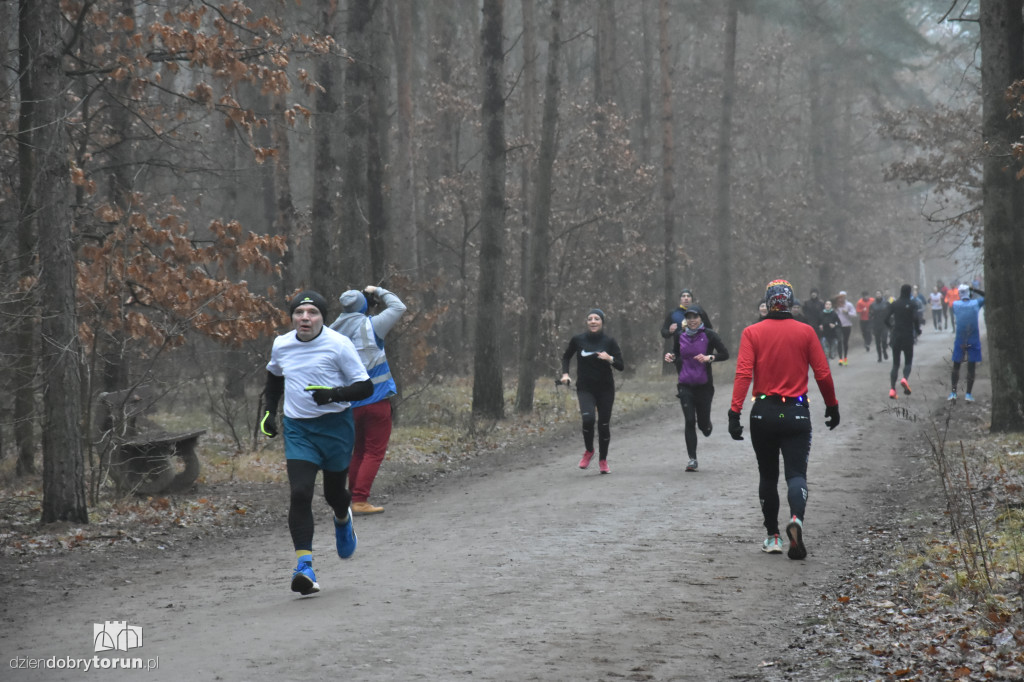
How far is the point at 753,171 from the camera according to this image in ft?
163

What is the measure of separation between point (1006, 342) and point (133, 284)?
12.1 meters

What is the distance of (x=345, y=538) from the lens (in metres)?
8.74

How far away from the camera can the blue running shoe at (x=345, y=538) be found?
28.5 ft

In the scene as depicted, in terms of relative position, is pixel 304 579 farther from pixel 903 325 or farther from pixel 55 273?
pixel 903 325

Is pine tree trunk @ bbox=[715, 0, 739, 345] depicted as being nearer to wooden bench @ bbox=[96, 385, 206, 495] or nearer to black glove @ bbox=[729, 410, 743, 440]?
wooden bench @ bbox=[96, 385, 206, 495]

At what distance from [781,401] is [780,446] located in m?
0.40

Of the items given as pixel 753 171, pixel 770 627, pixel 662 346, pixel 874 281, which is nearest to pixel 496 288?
pixel 770 627

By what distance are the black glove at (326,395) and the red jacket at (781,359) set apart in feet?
10.6

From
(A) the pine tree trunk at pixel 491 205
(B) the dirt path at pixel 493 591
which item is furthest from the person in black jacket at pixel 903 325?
(B) the dirt path at pixel 493 591

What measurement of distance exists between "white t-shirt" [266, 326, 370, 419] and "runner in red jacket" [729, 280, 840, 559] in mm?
3168

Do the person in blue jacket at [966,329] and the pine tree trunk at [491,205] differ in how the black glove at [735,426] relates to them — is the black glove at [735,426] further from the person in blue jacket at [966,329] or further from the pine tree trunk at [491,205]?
the person in blue jacket at [966,329]

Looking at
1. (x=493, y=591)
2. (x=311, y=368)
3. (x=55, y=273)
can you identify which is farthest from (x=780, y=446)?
(x=55, y=273)

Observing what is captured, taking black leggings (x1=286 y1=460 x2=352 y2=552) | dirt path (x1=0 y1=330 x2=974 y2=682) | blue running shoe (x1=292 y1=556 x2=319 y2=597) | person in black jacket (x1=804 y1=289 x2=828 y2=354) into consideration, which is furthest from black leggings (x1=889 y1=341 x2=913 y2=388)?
blue running shoe (x1=292 y1=556 x2=319 y2=597)

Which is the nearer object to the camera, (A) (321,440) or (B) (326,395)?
(B) (326,395)
